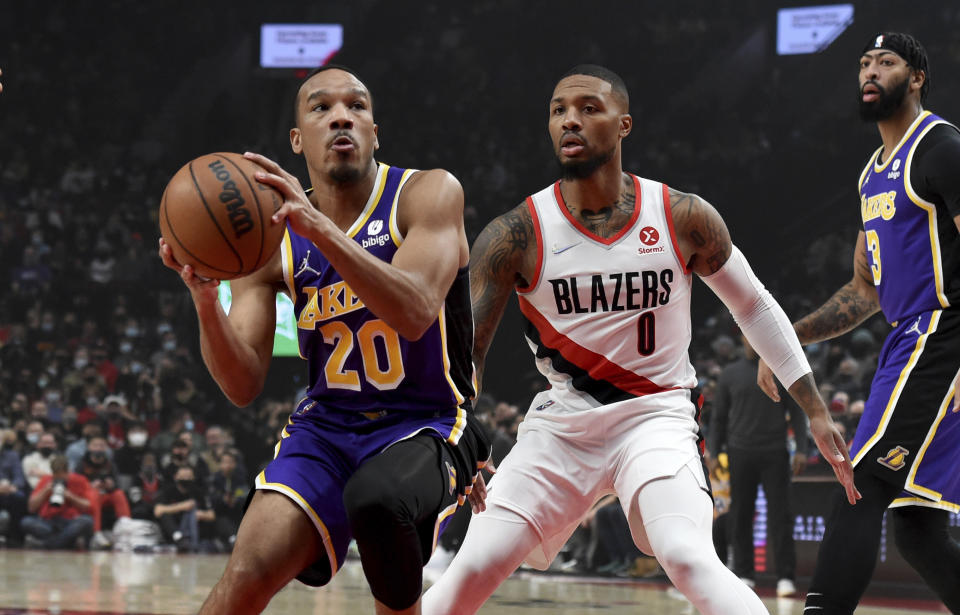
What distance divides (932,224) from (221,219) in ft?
8.50

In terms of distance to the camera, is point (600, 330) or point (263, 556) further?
point (600, 330)

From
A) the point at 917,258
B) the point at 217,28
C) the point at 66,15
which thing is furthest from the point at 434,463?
the point at 66,15

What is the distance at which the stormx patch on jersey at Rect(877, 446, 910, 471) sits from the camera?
152 inches

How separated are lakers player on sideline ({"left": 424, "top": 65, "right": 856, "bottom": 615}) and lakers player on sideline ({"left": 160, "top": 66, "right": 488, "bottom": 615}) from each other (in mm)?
270

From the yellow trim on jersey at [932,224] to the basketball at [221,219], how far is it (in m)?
2.40

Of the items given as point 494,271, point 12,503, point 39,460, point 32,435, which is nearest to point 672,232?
point 494,271

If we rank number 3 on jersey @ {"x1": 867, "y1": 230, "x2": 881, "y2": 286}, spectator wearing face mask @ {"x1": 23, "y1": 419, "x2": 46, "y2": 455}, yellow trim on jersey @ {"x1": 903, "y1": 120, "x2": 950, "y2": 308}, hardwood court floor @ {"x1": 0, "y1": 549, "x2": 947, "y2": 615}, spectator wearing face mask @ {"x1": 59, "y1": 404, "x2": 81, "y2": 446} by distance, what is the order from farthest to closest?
spectator wearing face mask @ {"x1": 59, "y1": 404, "x2": 81, "y2": 446} → spectator wearing face mask @ {"x1": 23, "y1": 419, "x2": 46, "y2": 455} → hardwood court floor @ {"x1": 0, "y1": 549, "x2": 947, "y2": 615} → number 3 on jersey @ {"x1": 867, "y1": 230, "x2": 881, "y2": 286} → yellow trim on jersey @ {"x1": 903, "y1": 120, "x2": 950, "y2": 308}

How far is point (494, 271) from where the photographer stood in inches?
156

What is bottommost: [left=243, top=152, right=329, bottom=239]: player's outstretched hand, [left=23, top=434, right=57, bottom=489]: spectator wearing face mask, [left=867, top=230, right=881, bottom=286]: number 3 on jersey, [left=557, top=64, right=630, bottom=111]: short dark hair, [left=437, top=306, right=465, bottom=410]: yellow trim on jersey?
[left=23, top=434, right=57, bottom=489]: spectator wearing face mask

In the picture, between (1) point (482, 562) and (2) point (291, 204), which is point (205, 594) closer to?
(1) point (482, 562)

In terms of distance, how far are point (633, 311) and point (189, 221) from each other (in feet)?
5.16

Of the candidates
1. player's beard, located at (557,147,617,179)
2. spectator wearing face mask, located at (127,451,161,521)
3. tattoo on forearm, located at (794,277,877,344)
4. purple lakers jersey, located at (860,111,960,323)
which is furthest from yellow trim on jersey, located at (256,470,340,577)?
spectator wearing face mask, located at (127,451,161,521)

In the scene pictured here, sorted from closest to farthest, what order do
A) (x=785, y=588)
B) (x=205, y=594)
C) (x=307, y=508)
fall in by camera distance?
(x=307, y=508) < (x=205, y=594) < (x=785, y=588)

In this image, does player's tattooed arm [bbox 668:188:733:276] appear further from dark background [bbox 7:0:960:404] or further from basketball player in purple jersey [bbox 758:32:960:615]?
dark background [bbox 7:0:960:404]
